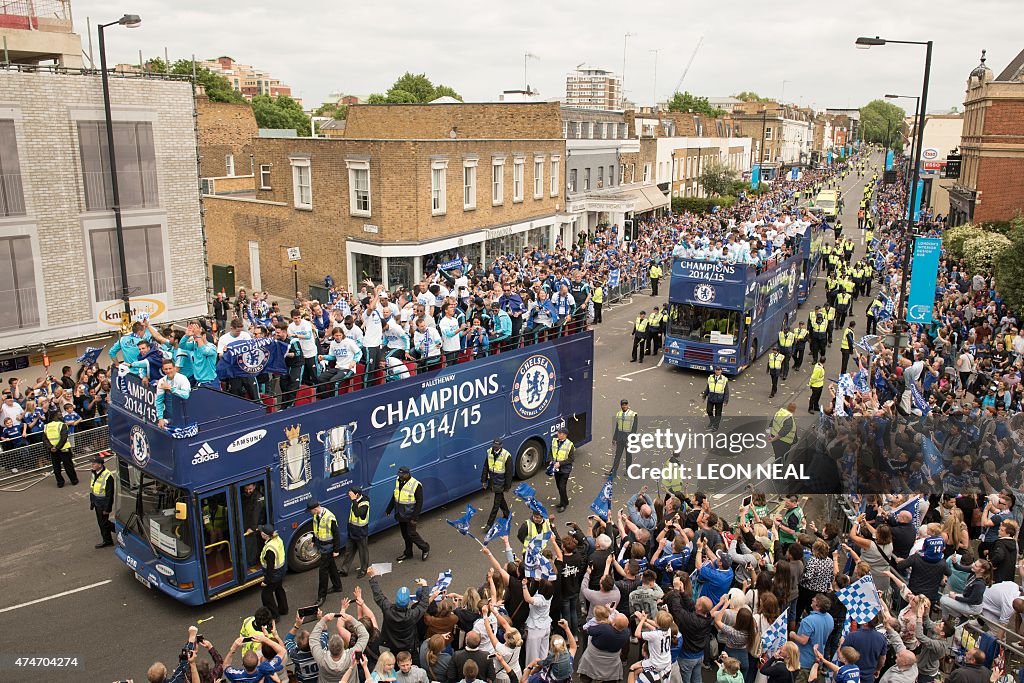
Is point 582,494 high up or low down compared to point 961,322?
down

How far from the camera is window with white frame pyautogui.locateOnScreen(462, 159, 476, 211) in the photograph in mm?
32188

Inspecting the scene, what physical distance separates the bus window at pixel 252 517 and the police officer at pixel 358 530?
4.17ft

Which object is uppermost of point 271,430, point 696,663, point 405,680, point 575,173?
point 575,173

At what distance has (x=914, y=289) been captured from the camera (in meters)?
20.9

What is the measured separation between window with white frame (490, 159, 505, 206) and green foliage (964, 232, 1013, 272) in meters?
18.6

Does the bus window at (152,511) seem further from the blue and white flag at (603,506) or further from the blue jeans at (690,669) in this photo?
the blue jeans at (690,669)

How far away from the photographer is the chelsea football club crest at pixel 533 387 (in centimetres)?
→ 1503

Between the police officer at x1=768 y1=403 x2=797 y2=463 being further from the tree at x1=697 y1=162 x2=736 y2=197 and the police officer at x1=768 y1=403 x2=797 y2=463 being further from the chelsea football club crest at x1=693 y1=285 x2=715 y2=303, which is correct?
the tree at x1=697 y1=162 x2=736 y2=197

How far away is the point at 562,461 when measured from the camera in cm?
1401

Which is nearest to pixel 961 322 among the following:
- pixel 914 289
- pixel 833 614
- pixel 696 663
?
pixel 914 289

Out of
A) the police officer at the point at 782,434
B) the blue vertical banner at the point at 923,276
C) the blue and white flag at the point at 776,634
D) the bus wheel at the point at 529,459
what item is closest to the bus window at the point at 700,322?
the blue vertical banner at the point at 923,276

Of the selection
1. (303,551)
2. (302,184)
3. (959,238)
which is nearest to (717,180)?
(959,238)

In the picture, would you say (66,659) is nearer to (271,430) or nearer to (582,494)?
(271,430)

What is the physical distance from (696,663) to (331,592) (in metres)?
5.57
